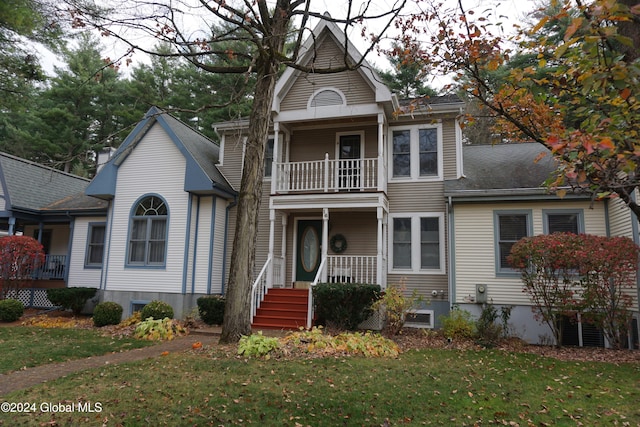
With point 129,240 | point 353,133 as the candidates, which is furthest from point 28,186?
point 353,133

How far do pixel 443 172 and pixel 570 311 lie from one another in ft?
17.8

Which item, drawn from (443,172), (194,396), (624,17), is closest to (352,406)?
(194,396)

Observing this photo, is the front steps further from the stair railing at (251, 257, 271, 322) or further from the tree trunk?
the tree trunk

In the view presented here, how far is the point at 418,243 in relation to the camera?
41.7 feet

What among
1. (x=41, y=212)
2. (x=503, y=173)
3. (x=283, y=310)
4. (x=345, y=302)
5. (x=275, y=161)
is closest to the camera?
(x=345, y=302)

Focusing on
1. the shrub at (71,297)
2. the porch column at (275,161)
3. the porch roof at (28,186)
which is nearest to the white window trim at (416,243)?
the porch column at (275,161)

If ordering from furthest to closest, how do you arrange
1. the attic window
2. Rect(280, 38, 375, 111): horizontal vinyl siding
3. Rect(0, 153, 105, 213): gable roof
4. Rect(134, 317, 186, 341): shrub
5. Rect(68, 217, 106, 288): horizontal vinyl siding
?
Rect(0, 153, 105, 213): gable roof, Rect(68, 217, 106, 288): horizontal vinyl siding, the attic window, Rect(280, 38, 375, 111): horizontal vinyl siding, Rect(134, 317, 186, 341): shrub

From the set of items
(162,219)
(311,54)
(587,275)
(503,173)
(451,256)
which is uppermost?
(311,54)

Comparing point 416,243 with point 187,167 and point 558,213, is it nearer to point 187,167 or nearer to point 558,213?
point 558,213

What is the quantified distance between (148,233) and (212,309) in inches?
152

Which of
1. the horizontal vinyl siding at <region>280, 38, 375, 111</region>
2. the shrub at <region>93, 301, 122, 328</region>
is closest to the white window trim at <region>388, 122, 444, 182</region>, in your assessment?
the horizontal vinyl siding at <region>280, 38, 375, 111</region>

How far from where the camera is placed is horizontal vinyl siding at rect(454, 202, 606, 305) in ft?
36.1

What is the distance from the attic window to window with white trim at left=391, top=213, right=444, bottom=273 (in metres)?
4.06

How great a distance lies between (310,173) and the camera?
13703 mm
